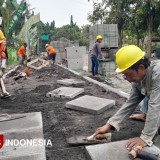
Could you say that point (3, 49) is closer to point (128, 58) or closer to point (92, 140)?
Answer: point (92, 140)

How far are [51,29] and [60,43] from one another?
185 feet

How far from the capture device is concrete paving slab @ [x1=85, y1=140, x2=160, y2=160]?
2.71 meters

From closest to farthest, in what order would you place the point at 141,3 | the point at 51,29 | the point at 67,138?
the point at 67,138
the point at 141,3
the point at 51,29

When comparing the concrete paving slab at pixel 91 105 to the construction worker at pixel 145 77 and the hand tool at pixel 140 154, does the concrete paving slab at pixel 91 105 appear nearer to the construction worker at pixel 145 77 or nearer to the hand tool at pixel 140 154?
the construction worker at pixel 145 77

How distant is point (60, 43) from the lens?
→ 26125 millimetres

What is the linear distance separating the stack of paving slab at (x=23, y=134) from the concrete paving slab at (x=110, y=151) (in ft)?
1.78

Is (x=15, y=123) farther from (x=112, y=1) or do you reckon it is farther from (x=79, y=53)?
(x=112, y=1)

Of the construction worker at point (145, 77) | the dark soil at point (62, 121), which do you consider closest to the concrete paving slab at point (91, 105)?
the dark soil at point (62, 121)

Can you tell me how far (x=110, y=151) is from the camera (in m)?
2.86

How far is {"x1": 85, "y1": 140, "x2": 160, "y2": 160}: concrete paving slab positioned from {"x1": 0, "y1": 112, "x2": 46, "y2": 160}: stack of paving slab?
54cm

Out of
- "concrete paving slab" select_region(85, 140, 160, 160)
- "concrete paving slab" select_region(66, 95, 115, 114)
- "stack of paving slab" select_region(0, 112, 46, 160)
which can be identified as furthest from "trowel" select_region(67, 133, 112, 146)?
"concrete paving slab" select_region(66, 95, 115, 114)

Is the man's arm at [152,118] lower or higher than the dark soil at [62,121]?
higher

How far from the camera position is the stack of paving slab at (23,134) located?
9.64ft

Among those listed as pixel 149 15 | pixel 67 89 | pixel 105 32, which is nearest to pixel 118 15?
pixel 149 15
